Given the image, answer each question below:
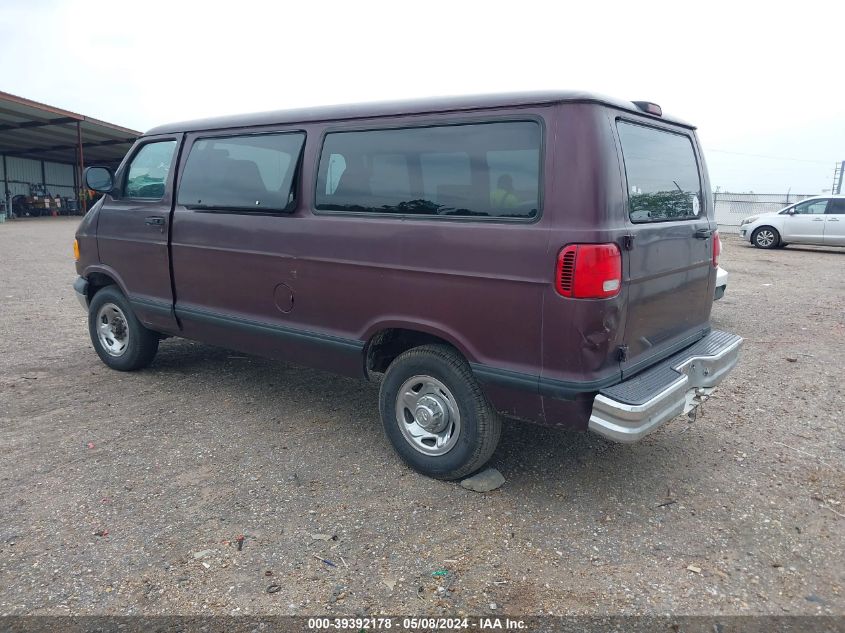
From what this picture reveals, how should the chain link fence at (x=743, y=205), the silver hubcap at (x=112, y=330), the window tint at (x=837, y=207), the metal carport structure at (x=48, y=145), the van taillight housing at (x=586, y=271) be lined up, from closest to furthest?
the van taillight housing at (x=586, y=271), the silver hubcap at (x=112, y=330), the window tint at (x=837, y=207), the metal carport structure at (x=48, y=145), the chain link fence at (x=743, y=205)

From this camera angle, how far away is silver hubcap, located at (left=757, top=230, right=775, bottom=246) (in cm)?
Result: 1703

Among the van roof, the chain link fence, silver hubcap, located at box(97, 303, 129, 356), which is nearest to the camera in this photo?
the van roof

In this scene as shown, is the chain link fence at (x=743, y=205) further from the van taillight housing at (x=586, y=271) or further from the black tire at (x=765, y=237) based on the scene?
the van taillight housing at (x=586, y=271)

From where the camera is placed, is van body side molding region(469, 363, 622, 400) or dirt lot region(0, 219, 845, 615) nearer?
dirt lot region(0, 219, 845, 615)

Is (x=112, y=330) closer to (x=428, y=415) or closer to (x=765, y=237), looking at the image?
(x=428, y=415)

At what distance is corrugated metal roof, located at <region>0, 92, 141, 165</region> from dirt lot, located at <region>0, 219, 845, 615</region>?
63.4 ft

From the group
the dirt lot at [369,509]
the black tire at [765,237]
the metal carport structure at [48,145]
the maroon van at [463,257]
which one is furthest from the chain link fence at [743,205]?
the metal carport structure at [48,145]

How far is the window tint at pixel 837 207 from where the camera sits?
15758mm

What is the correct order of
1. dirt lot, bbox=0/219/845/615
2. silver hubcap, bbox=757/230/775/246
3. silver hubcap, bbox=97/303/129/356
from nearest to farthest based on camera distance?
dirt lot, bbox=0/219/845/615
silver hubcap, bbox=97/303/129/356
silver hubcap, bbox=757/230/775/246

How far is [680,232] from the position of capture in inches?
135

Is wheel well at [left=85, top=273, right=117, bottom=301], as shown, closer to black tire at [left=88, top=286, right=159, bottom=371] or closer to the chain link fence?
black tire at [left=88, top=286, right=159, bottom=371]

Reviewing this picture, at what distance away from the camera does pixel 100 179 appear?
196 inches

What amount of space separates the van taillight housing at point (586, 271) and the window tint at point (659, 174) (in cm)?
40

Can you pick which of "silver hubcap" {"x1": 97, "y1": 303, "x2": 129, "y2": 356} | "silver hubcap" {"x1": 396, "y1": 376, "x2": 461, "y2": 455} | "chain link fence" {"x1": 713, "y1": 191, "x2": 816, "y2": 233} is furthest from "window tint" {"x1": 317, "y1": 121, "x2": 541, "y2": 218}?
"chain link fence" {"x1": 713, "y1": 191, "x2": 816, "y2": 233}
